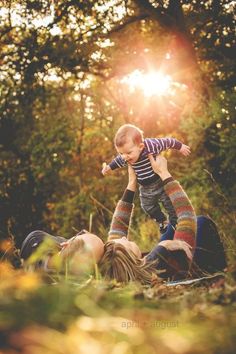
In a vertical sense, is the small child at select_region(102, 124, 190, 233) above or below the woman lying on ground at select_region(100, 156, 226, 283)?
above

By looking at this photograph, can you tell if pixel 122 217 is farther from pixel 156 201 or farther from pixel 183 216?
pixel 183 216

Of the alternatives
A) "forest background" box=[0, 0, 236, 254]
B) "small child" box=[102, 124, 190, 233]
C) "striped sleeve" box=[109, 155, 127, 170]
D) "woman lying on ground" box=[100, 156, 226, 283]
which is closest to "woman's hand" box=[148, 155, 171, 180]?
"woman lying on ground" box=[100, 156, 226, 283]

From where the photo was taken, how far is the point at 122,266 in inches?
105

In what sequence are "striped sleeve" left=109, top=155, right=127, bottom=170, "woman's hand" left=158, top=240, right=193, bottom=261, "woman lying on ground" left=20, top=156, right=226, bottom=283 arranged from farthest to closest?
"striped sleeve" left=109, top=155, right=127, bottom=170 < "woman's hand" left=158, top=240, right=193, bottom=261 < "woman lying on ground" left=20, top=156, right=226, bottom=283

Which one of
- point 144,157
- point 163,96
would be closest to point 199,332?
point 144,157

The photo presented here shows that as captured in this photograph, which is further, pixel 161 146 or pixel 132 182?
pixel 161 146

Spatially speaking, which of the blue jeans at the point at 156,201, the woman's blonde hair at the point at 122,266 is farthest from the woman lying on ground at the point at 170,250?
the blue jeans at the point at 156,201

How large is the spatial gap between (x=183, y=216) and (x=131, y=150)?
999 mm

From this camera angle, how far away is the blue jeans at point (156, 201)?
4273 millimetres

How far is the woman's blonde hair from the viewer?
8.64 feet

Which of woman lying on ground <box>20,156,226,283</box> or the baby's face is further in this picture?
the baby's face

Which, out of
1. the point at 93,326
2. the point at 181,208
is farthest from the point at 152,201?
the point at 93,326

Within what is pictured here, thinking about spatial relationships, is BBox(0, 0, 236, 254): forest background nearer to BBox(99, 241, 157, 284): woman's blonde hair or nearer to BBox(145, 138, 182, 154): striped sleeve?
BBox(145, 138, 182, 154): striped sleeve

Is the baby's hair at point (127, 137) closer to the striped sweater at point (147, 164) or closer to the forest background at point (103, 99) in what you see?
the striped sweater at point (147, 164)
